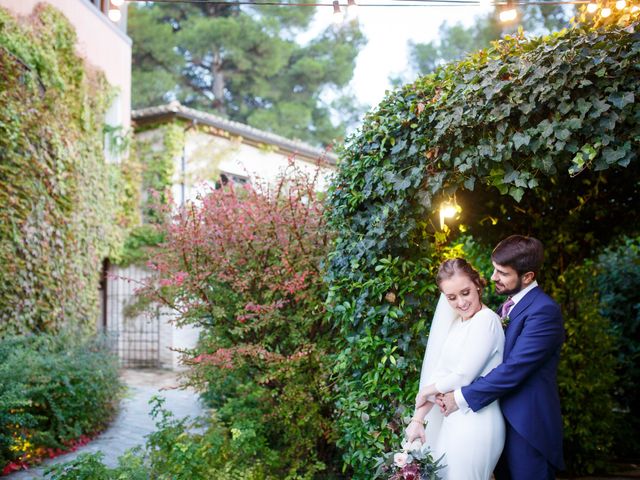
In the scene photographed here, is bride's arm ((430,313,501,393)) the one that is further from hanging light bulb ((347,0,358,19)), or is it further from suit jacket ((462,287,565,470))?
hanging light bulb ((347,0,358,19))

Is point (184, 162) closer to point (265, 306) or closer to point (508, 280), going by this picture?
point (265, 306)

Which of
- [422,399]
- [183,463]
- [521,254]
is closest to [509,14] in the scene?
→ [521,254]

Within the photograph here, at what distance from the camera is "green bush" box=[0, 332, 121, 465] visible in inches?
210

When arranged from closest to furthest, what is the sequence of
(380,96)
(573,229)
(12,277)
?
(380,96) → (573,229) → (12,277)

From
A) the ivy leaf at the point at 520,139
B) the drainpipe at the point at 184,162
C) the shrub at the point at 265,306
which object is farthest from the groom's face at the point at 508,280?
the drainpipe at the point at 184,162

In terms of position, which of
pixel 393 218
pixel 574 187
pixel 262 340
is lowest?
pixel 262 340

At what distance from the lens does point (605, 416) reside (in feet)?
18.9

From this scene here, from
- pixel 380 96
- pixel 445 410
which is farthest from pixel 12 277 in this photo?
pixel 445 410

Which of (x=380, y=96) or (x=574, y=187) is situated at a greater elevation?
(x=380, y=96)

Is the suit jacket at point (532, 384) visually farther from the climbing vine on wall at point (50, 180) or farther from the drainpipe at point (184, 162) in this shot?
the drainpipe at point (184, 162)

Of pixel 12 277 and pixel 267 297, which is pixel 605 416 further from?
pixel 12 277

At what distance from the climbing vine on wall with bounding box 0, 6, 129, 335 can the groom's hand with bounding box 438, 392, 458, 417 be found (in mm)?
6139

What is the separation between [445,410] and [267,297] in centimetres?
226

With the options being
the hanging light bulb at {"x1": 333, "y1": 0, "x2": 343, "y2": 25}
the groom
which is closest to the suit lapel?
the groom
